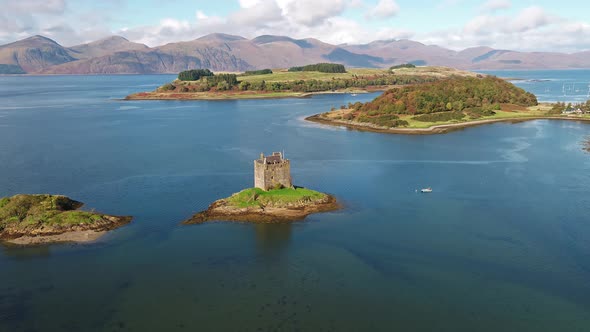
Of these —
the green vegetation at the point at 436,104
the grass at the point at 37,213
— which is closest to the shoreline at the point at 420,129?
the green vegetation at the point at 436,104

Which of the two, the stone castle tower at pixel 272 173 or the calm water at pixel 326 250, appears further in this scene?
the stone castle tower at pixel 272 173

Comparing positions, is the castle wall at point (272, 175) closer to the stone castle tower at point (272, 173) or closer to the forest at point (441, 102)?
the stone castle tower at point (272, 173)

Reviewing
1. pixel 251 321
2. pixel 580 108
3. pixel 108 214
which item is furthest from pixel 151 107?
pixel 251 321

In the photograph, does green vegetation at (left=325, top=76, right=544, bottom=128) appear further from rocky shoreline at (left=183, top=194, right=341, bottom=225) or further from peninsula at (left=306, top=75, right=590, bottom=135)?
rocky shoreline at (left=183, top=194, right=341, bottom=225)

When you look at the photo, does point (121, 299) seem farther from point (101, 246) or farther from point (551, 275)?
point (551, 275)

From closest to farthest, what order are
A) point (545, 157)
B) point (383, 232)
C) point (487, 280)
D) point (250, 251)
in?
point (487, 280) < point (250, 251) < point (383, 232) < point (545, 157)

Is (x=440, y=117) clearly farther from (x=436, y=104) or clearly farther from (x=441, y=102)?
(x=441, y=102)
